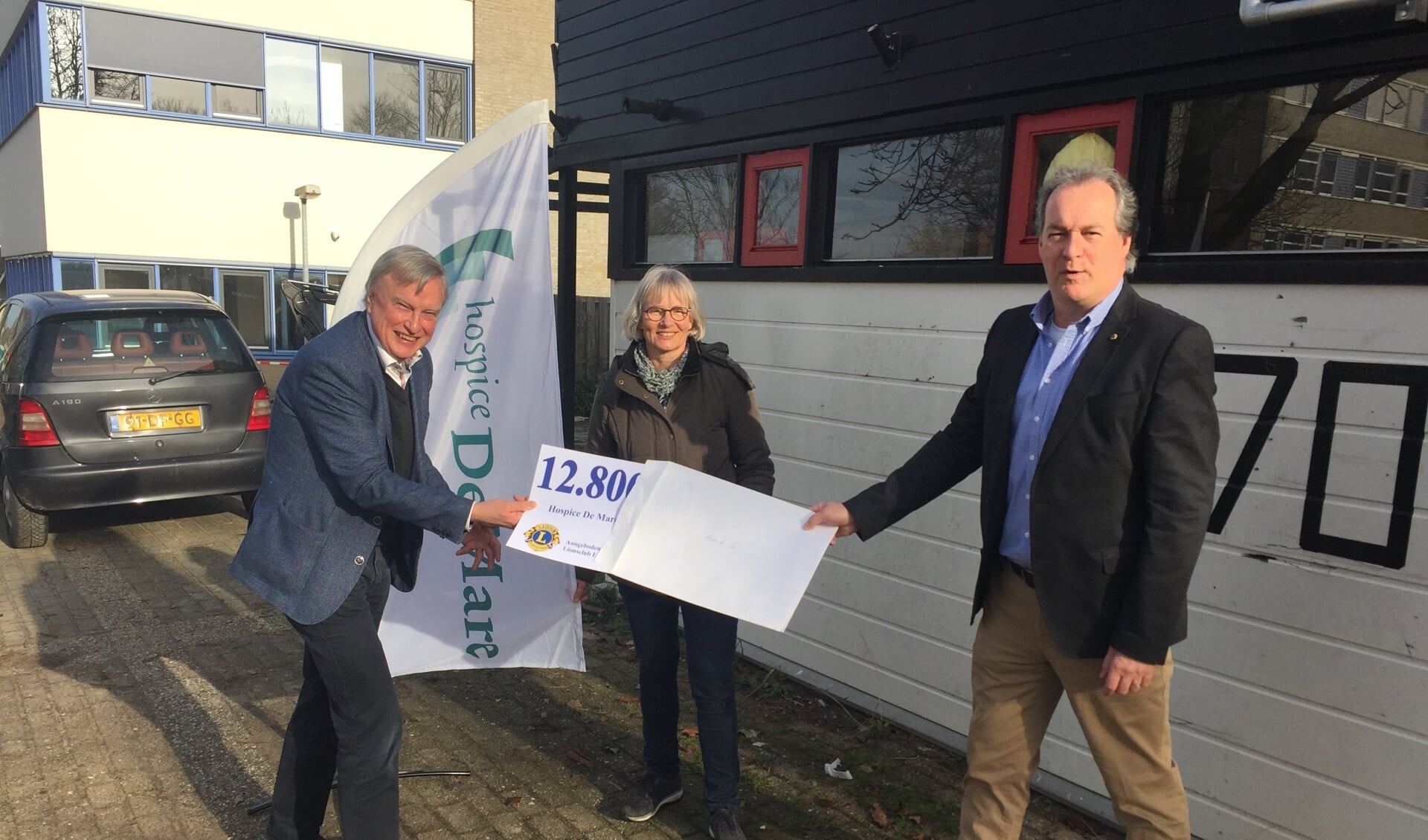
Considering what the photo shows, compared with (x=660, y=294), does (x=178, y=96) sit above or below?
above

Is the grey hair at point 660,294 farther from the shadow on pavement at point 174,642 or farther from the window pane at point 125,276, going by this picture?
the window pane at point 125,276

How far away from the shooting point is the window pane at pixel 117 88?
50.6ft

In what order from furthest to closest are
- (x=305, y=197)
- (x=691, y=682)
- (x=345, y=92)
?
(x=345, y=92) < (x=305, y=197) < (x=691, y=682)

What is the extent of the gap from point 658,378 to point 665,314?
0.22 metres

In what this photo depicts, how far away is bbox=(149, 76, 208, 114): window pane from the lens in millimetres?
15766

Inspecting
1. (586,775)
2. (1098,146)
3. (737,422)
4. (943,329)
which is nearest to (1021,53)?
(1098,146)

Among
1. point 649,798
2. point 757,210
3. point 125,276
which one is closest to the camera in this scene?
point 649,798

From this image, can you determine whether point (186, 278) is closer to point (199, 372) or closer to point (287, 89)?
point (287, 89)

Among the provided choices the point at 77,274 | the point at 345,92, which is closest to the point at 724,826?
the point at 77,274

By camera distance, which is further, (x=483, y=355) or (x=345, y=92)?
(x=345, y=92)

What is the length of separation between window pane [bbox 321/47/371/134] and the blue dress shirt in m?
17.4

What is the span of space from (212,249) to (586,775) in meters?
15.3

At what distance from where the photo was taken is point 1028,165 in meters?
3.85

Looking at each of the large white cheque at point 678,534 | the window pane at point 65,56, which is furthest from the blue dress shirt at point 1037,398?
the window pane at point 65,56
